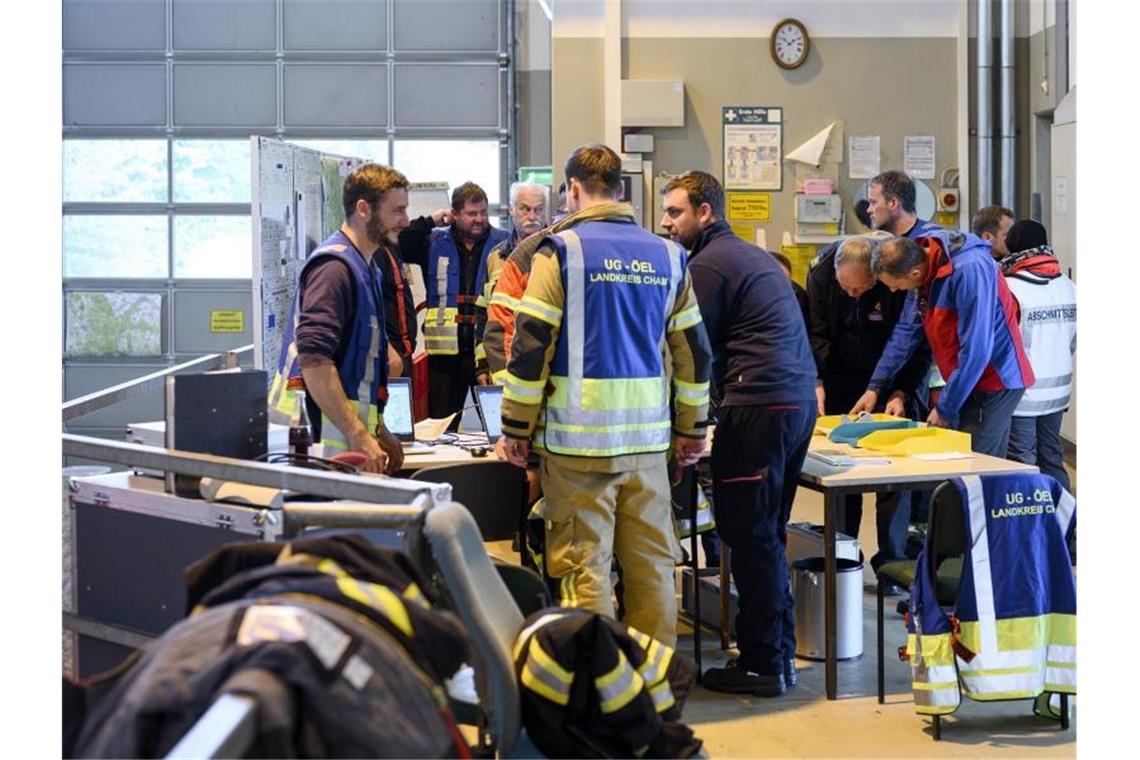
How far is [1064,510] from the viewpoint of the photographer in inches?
185

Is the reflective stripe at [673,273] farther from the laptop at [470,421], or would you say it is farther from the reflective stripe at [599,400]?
the laptop at [470,421]

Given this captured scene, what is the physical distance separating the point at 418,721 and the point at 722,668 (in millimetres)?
3501

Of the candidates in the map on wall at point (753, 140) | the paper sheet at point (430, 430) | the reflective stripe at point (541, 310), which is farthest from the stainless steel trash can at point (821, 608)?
the map on wall at point (753, 140)

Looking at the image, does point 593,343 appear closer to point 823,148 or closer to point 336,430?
point 336,430

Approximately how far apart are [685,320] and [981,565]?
1.13m

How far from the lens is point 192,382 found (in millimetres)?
3285

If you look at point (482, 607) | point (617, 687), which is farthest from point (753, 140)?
point (482, 607)

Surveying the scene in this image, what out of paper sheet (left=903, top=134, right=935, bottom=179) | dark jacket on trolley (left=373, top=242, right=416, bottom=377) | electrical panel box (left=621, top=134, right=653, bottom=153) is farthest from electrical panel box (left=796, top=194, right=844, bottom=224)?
dark jacket on trolley (left=373, top=242, right=416, bottom=377)

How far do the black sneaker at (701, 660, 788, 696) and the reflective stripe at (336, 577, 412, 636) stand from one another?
3235 mm

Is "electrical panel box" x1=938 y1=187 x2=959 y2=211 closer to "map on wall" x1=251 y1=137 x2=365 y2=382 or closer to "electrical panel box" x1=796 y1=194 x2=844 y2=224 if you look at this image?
"electrical panel box" x1=796 y1=194 x2=844 y2=224

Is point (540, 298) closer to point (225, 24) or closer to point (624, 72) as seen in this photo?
point (624, 72)

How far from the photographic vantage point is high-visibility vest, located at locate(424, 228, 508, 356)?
302 inches

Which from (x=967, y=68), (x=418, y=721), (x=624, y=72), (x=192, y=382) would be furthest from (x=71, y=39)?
(x=418, y=721)

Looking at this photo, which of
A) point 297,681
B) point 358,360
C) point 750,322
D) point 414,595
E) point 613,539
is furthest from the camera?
point 750,322
